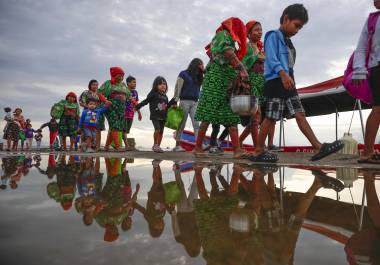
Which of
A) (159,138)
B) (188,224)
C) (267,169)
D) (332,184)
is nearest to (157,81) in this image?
(159,138)

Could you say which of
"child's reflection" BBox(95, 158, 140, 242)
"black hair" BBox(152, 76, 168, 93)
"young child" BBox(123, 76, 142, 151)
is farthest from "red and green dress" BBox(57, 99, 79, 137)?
"child's reflection" BBox(95, 158, 140, 242)

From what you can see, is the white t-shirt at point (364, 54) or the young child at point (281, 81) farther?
the young child at point (281, 81)

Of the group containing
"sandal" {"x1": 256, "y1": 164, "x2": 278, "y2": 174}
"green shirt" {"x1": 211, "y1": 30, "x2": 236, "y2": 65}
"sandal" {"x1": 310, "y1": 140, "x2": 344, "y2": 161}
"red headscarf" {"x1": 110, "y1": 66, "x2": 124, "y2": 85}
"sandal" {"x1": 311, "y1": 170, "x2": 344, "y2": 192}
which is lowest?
"sandal" {"x1": 311, "y1": 170, "x2": 344, "y2": 192}

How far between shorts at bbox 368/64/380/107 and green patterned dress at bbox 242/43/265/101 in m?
1.78

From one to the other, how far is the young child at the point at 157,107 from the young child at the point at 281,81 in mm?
3283

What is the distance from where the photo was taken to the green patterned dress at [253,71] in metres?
4.65

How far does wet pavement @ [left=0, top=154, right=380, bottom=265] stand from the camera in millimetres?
699

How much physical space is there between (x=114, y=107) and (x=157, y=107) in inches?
41.5

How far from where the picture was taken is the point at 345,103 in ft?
24.8

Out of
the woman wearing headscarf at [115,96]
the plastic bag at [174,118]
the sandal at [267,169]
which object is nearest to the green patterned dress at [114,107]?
the woman wearing headscarf at [115,96]

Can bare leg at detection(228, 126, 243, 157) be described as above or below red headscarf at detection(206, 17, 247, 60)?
below

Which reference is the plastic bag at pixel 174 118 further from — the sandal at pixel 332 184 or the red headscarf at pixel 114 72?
the sandal at pixel 332 184

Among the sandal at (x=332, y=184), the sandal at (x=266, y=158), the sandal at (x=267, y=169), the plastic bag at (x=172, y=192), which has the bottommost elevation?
the plastic bag at (x=172, y=192)

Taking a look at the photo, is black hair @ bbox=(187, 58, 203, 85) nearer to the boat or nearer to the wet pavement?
the boat
